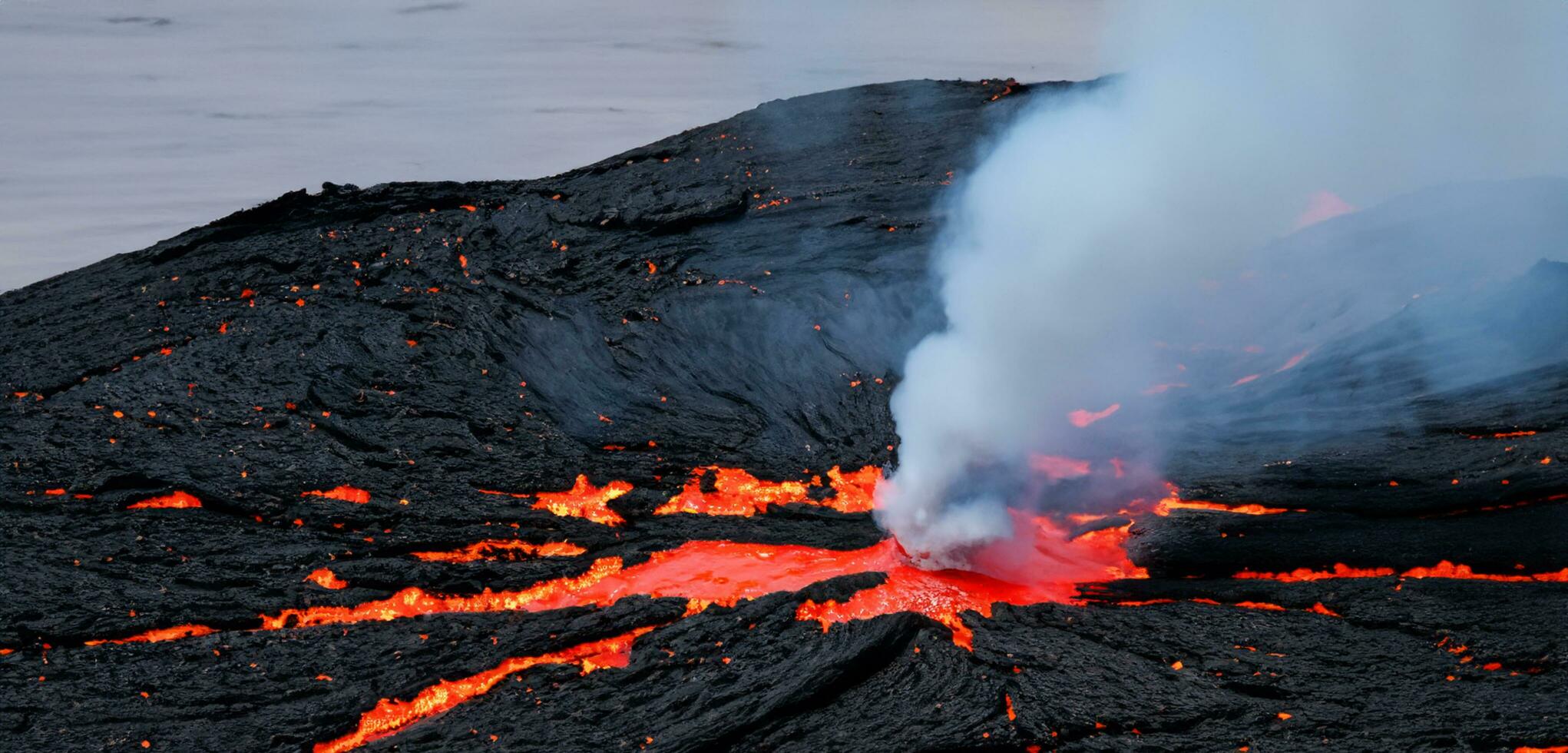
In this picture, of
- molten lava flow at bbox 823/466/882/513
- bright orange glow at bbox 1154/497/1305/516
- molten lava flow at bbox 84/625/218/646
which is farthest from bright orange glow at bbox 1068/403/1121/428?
molten lava flow at bbox 84/625/218/646

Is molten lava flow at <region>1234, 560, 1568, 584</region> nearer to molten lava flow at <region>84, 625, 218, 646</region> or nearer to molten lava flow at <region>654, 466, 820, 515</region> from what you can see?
molten lava flow at <region>654, 466, 820, 515</region>

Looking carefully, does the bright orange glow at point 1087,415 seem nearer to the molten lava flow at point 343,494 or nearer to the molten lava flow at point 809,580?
the molten lava flow at point 809,580

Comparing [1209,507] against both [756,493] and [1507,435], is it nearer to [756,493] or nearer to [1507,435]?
[1507,435]

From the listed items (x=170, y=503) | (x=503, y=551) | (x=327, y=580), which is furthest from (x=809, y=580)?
(x=170, y=503)

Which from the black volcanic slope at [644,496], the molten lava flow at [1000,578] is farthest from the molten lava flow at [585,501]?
the molten lava flow at [1000,578]

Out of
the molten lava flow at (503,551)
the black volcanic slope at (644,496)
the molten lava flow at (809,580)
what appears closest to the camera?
the black volcanic slope at (644,496)

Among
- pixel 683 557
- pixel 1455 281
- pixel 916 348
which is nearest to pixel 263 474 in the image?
pixel 683 557

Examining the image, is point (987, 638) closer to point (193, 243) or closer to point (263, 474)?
point (263, 474)
